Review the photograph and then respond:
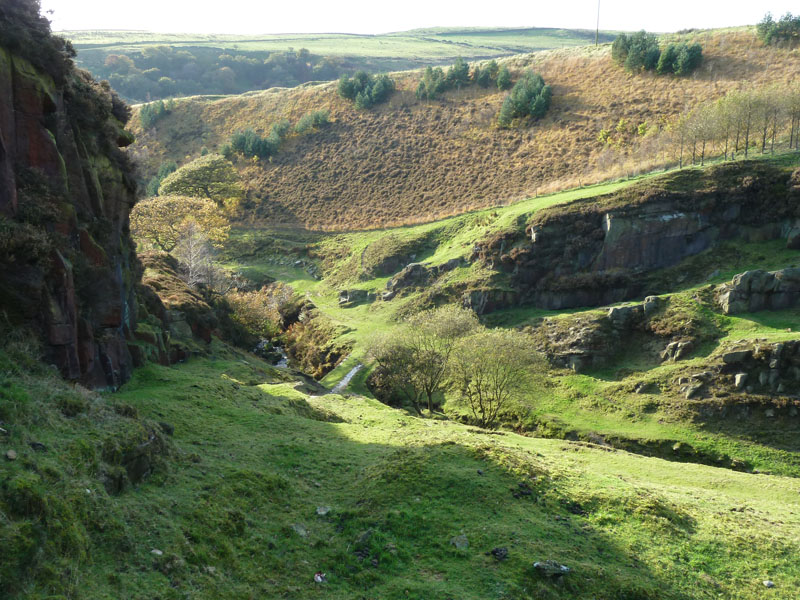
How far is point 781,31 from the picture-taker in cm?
9044

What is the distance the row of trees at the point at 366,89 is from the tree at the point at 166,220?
55432mm

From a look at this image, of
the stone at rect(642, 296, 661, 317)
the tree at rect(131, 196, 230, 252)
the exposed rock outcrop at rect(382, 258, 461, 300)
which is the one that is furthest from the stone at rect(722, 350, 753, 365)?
the tree at rect(131, 196, 230, 252)

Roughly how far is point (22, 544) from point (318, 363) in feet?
154

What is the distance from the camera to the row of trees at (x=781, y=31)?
293 ft

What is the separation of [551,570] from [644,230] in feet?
165

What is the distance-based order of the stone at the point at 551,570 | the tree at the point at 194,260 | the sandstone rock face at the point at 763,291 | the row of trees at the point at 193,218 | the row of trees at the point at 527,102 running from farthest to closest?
the row of trees at the point at 527,102 < the row of trees at the point at 193,218 < the tree at the point at 194,260 < the sandstone rock face at the point at 763,291 < the stone at the point at 551,570

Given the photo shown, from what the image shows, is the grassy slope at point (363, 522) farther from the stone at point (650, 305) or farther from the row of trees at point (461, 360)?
the stone at point (650, 305)

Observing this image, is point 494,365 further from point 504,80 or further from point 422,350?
point 504,80

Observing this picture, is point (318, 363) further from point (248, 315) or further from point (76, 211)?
point (76, 211)

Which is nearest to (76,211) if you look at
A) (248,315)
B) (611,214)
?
(248,315)

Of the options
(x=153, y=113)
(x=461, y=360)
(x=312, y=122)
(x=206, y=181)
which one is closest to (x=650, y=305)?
(x=461, y=360)

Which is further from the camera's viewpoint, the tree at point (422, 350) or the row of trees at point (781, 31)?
the row of trees at point (781, 31)

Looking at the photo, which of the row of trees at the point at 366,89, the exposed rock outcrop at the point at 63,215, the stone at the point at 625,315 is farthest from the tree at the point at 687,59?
the exposed rock outcrop at the point at 63,215

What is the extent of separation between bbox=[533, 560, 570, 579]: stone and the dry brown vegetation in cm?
6528
